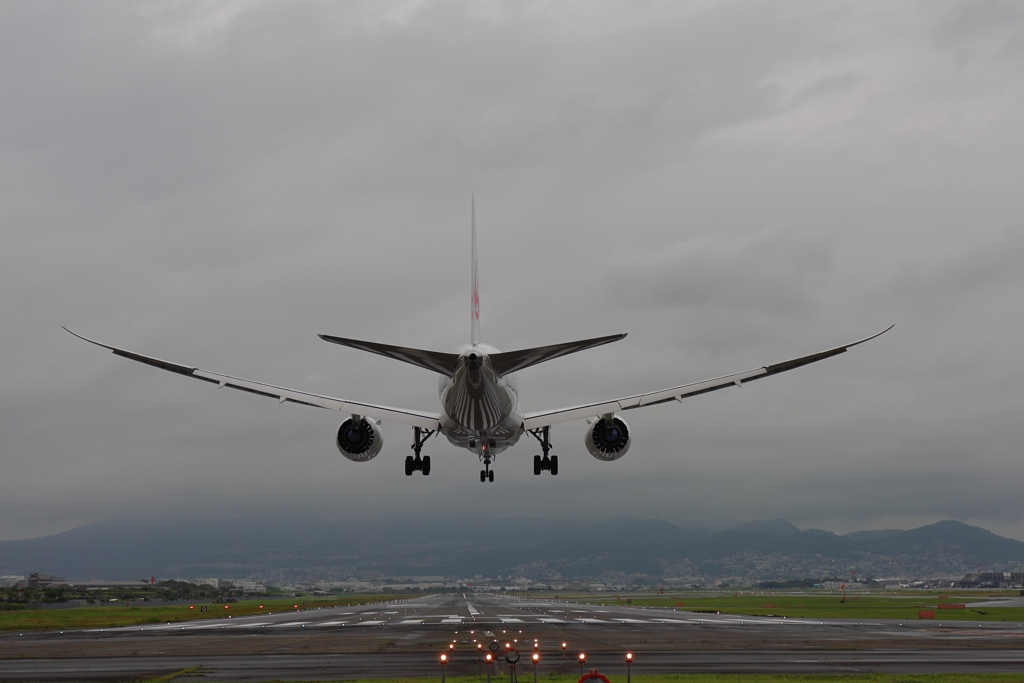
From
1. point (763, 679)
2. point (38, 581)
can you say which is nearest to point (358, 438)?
point (763, 679)

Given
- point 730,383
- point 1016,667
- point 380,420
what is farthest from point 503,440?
point 1016,667

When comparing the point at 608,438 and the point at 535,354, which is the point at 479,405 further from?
the point at 608,438

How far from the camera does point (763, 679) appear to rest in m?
33.0

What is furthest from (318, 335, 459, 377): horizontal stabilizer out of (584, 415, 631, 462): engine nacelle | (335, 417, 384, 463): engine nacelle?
(584, 415, 631, 462): engine nacelle

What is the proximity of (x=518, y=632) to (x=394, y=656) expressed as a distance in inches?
611

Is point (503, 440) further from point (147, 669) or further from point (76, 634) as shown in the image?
point (76, 634)

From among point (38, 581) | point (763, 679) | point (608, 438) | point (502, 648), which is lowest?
point (763, 679)

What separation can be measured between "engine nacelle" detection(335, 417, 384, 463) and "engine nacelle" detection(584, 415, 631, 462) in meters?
9.74

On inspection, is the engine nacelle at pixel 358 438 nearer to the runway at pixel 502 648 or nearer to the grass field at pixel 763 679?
the runway at pixel 502 648

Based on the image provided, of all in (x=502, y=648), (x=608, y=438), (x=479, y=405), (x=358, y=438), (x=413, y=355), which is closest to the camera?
(x=413, y=355)

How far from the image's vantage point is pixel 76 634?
64938 mm

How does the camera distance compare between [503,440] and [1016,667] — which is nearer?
[1016,667]

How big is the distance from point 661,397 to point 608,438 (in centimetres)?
326

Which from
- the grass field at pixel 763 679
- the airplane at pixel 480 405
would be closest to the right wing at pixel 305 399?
the airplane at pixel 480 405
